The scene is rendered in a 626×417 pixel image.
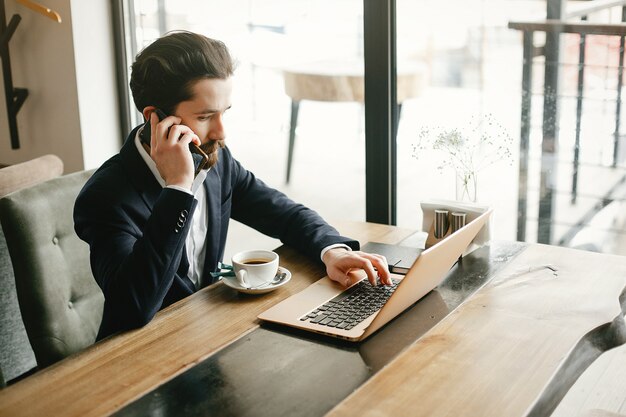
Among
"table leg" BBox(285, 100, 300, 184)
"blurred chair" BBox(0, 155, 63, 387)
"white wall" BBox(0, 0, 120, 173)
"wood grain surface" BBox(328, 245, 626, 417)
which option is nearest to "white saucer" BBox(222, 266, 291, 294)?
"wood grain surface" BBox(328, 245, 626, 417)

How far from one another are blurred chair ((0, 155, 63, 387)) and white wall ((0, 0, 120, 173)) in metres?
0.74

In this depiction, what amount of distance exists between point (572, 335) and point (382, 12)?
1.31 meters

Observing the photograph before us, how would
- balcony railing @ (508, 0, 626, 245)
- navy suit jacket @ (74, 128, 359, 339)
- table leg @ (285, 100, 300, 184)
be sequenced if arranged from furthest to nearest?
1. table leg @ (285, 100, 300, 184)
2. balcony railing @ (508, 0, 626, 245)
3. navy suit jacket @ (74, 128, 359, 339)

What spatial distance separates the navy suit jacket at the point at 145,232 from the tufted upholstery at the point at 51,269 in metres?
A: 0.20

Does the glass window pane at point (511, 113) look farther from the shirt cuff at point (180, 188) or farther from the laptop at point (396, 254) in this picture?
the shirt cuff at point (180, 188)

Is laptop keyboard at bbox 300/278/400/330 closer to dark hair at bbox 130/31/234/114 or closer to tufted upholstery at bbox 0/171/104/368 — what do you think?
dark hair at bbox 130/31/234/114

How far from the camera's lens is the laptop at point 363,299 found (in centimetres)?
136

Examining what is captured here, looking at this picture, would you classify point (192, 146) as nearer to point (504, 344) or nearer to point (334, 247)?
point (334, 247)

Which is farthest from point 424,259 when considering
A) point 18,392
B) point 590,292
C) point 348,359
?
point 18,392

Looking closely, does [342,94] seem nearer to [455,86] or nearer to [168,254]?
[455,86]

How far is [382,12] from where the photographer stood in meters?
2.32

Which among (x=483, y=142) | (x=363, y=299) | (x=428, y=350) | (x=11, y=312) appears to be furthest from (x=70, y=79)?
(x=428, y=350)

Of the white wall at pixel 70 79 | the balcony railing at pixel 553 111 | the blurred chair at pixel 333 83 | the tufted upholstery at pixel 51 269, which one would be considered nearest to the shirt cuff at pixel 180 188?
the tufted upholstery at pixel 51 269

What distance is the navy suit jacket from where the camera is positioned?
148cm
